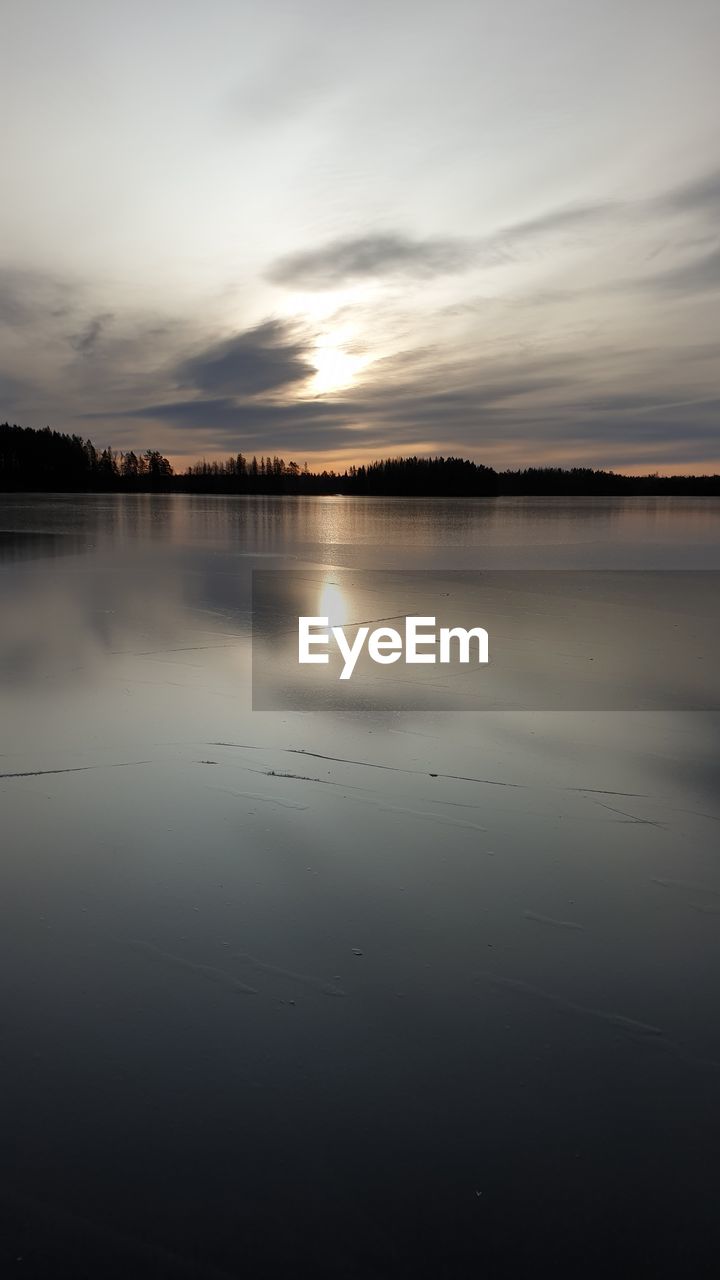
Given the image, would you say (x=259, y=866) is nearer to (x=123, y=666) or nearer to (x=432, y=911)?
(x=432, y=911)

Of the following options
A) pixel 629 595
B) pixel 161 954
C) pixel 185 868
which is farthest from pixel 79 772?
pixel 629 595

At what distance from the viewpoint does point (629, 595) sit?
596 inches

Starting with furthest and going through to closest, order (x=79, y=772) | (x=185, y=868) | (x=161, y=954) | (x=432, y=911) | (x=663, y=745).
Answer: (x=663, y=745) < (x=79, y=772) < (x=185, y=868) < (x=432, y=911) < (x=161, y=954)

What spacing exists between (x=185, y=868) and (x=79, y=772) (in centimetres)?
163
